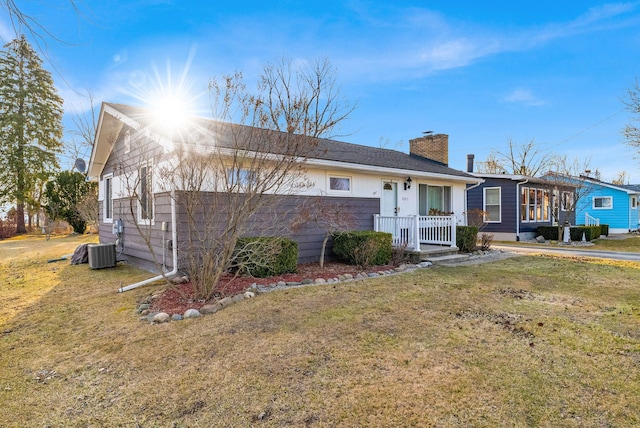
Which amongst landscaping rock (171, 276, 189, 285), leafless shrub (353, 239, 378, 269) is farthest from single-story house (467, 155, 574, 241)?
landscaping rock (171, 276, 189, 285)

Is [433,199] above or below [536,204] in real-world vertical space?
above

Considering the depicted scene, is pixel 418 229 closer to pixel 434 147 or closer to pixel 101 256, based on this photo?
pixel 434 147

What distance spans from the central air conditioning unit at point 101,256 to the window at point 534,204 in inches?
696

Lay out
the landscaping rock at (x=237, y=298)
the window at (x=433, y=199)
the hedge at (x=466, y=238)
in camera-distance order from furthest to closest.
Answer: the window at (x=433, y=199), the hedge at (x=466, y=238), the landscaping rock at (x=237, y=298)

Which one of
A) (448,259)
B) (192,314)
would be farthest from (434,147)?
(192,314)

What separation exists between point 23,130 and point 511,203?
31.5m

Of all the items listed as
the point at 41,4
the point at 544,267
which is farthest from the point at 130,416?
the point at 544,267

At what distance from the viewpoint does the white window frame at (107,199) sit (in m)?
11.1

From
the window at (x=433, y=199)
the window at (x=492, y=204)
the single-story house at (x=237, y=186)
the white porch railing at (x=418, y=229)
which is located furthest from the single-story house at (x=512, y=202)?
the white porch railing at (x=418, y=229)

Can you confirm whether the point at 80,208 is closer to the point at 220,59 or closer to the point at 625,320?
the point at 220,59

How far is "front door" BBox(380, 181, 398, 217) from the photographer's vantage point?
10633 millimetres

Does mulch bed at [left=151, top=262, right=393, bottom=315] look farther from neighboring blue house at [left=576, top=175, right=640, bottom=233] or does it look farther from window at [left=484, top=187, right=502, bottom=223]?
neighboring blue house at [left=576, top=175, right=640, bottom=233]

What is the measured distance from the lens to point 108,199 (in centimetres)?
1134

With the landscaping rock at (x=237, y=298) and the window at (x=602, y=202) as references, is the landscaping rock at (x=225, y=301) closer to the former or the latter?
the landscaping rock at (x=237, y=298)
